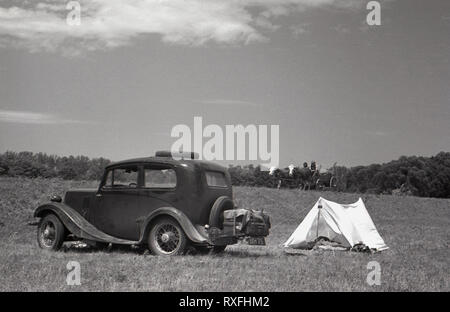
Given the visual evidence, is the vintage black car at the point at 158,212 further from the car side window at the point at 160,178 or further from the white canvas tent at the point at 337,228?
the white canvas tent at the point at 337,228

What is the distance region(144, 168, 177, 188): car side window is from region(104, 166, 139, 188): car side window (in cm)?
47

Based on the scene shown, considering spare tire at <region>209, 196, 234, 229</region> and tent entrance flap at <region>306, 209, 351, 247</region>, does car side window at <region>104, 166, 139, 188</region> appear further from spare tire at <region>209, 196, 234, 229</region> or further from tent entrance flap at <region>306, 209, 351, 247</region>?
tent entrance flap at <region>306, 209, 351, 247</region>

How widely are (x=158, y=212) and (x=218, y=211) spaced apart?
4.32ft

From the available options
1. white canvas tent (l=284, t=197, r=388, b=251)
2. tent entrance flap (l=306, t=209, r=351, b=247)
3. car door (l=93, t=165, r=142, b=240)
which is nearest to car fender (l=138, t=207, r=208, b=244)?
car door (l=93, t=165, r=142, b=240)

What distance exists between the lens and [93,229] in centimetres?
1292

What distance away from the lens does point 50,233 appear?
13281 millimetres

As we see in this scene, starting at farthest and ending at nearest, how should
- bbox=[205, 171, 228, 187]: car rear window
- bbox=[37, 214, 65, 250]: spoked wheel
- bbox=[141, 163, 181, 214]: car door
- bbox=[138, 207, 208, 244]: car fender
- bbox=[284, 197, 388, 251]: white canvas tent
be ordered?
bbox=[284, 197, 388, 251]: white canvas tent, bbox=[205, 171, 228, 187]: car rear window, bbox=[37, 214, 65, 250]: spoked wheel, bbox=[141, 163, 181, 214]: car door, bbox=[138, 207, 208, 244]: car fender

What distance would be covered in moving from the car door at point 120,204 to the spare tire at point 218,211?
1642 millimetres

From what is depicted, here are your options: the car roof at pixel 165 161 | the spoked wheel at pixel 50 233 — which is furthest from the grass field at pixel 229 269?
the car roof at pixel 165 161

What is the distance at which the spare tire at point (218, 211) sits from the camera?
1225 cm

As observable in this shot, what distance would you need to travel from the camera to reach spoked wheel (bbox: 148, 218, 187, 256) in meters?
11.9

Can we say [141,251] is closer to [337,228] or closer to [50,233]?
[50,233]
